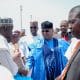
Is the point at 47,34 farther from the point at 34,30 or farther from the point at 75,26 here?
the point at 75,26

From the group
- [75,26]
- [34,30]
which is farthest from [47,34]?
[75,26]

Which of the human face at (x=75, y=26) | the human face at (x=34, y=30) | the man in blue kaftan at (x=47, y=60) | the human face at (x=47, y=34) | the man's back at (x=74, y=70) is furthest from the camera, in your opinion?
the human face at (x=34, y=30)

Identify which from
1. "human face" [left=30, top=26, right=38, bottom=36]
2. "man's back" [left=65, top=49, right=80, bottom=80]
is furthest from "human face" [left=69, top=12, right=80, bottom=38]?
"human face" [left=30, top=26, right=38, bottom=36]

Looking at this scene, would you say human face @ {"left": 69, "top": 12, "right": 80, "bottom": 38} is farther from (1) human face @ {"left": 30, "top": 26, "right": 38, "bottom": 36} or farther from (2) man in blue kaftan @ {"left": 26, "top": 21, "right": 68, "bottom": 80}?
(1) human face @ {"left": 30, "top": 26, "right": 38, "bottom": 36}

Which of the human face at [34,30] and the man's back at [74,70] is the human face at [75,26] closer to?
the man's back at [74,70]

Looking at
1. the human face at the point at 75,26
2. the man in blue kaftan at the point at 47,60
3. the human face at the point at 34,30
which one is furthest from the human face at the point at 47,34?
the human face at the point at 75,26

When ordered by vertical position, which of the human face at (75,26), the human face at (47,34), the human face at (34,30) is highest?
the human face at (75,26)

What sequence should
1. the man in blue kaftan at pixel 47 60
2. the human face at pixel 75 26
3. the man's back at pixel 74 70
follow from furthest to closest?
the man in blue kaftan at pixel 47 60
the human face at pixel 75 26
the man's back at pixel 74 70

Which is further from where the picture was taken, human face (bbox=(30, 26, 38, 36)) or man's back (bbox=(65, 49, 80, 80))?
human face (bbox=(30, 26, 38, 36))

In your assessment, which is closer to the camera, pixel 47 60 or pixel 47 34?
pixel 47 60

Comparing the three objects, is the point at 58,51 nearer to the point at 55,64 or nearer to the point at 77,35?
the point at 55,64

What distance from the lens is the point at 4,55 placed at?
366 centimetres

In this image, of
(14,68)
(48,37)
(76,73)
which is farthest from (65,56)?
(76,73)

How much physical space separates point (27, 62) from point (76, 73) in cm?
279
